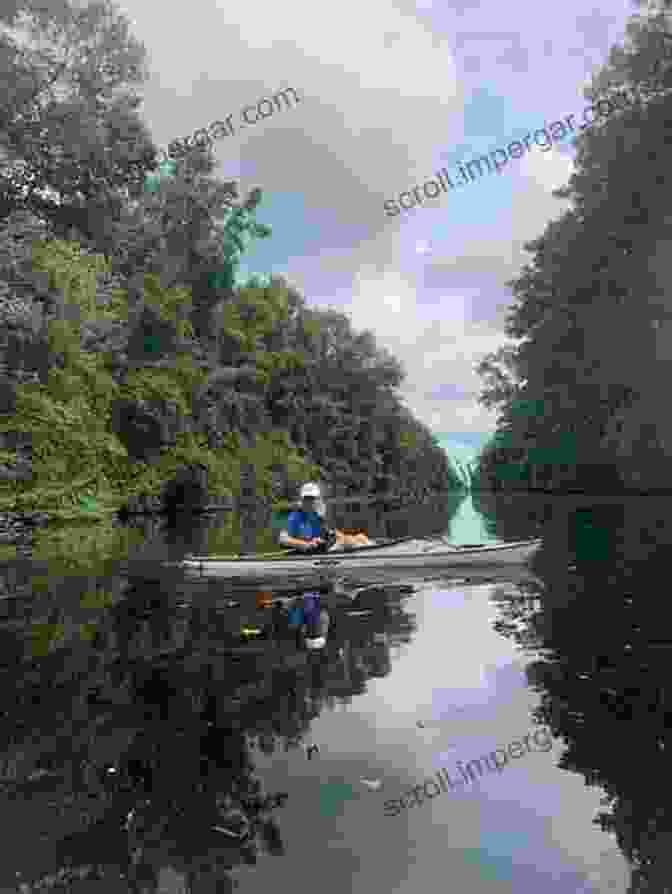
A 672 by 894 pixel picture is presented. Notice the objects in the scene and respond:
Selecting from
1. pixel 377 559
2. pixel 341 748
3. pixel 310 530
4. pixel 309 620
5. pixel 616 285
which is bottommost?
pixel 341 748

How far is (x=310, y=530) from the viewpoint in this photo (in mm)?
14805

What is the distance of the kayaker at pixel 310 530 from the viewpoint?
14359 millimetres

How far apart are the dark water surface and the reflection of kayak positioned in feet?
5.21

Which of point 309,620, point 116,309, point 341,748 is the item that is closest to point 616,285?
point 116,309

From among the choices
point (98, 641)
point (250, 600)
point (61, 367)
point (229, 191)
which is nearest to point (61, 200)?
point (61, 367)

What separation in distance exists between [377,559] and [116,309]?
24.3 meters

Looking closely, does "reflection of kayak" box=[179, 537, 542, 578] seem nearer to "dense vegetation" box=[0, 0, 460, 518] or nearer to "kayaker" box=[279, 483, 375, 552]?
"kayaker" box=[279, 483, 375, 552]

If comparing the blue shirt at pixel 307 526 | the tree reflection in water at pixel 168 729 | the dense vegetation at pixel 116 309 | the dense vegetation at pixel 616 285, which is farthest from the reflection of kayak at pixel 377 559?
the dense vegetation at pixel 616 285

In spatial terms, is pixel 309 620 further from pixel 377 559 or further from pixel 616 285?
pixel 616 285

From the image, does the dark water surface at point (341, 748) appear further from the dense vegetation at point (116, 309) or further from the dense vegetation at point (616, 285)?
the dense vegetation at point (616, 285)

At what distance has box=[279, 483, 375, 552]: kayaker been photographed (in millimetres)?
14359

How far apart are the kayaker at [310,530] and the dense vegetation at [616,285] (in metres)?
20.7

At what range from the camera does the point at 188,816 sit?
15.3 feet

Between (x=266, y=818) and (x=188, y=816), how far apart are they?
49 cm
